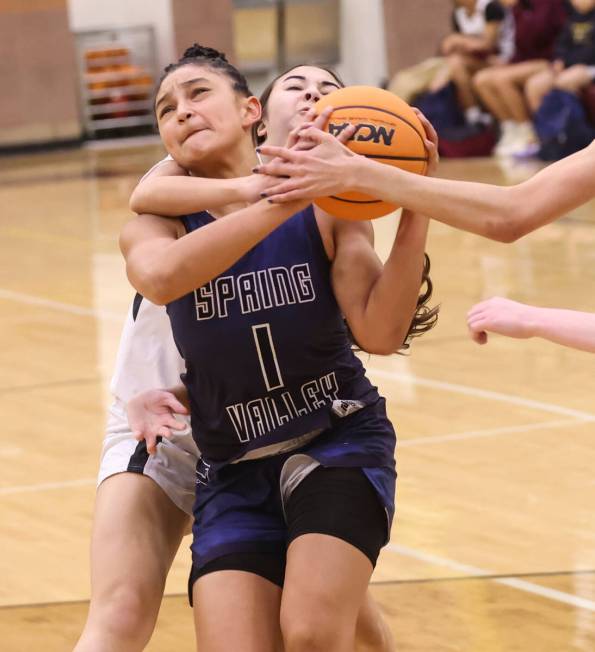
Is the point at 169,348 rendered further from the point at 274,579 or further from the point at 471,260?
the point at 471,260

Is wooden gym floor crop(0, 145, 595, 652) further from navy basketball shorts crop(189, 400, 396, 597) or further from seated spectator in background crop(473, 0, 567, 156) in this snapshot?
seated spectator in background crop(473, 0, 567, 156)

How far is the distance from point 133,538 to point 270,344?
515 mm

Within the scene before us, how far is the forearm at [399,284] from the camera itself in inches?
115

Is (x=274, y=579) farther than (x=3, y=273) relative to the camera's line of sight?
No

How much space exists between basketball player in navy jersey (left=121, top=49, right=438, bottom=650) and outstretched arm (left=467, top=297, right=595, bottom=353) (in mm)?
171

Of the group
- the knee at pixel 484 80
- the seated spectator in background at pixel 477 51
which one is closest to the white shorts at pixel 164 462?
the knee at pixel 484 80

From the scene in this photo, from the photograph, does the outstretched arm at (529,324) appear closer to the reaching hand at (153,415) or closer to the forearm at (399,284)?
the forearm at (399,284)

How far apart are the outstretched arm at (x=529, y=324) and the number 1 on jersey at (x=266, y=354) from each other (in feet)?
1.35

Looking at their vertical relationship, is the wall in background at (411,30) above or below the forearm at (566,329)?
below

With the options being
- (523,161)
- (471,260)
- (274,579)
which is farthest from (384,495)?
(523,161)

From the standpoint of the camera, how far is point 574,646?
3666mm

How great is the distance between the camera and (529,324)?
2.86m

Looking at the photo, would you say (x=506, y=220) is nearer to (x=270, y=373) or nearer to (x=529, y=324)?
(x=529, y=324)

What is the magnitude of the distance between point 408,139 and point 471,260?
20.1 feet
